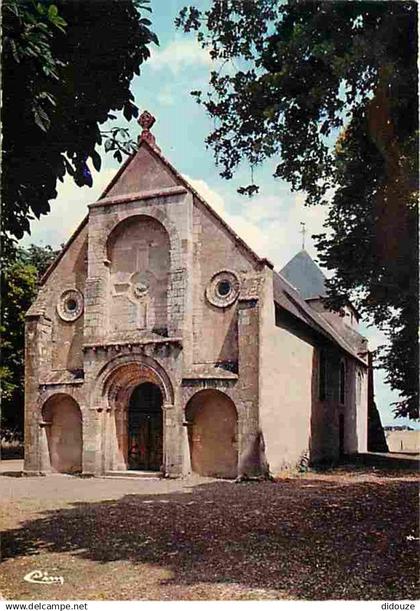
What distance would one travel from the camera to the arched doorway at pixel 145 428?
69.2ft

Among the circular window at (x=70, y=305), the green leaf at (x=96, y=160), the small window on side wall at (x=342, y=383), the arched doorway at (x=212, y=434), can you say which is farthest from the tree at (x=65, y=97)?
the small window on side wall at (x=342, y=383)

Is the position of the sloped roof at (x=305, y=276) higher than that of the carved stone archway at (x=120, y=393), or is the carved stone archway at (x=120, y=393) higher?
the sloped roof at (x=305, y=276)

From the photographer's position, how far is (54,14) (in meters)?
6.18

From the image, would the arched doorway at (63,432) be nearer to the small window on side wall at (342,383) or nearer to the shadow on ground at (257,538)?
the shadow on ground at (257,538)

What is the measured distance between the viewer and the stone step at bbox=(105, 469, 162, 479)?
1967cm

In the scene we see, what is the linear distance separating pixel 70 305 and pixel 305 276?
520 inches

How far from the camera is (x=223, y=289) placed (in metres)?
20.3

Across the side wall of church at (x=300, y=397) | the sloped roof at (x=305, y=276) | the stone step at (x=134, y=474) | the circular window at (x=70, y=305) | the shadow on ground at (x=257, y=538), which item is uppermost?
the sloped roof at (x=305, y=276)

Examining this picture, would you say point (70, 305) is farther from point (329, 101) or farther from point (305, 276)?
point (329, 101)

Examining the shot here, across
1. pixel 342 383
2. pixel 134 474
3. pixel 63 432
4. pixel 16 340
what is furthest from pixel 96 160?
pixel 342 383

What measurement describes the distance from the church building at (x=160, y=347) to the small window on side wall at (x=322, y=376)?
2147 mm

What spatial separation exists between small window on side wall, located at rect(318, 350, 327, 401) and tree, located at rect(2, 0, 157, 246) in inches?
755

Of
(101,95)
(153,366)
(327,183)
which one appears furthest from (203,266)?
(101,95)

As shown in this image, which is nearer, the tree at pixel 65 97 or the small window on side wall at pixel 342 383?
the tree at pixel 65 97
